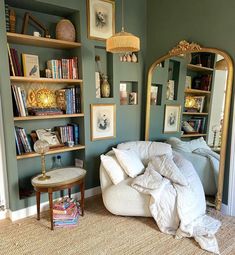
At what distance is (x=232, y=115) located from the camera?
98.8 inches

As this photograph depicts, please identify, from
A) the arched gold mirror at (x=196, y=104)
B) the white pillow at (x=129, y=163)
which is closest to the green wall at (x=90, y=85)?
the arched gold mirror at (x=196, y=104)

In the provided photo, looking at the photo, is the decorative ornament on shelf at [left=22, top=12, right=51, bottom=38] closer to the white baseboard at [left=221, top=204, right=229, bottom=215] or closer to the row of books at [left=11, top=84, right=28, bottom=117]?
the row of books at [left=11, top=84, right=28, bottom=117]

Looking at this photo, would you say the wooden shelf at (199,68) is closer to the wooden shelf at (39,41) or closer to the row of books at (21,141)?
the wooden shelf at (39,41)

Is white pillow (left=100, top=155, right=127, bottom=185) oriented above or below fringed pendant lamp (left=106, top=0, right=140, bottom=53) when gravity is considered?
below

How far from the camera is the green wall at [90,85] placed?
2377mm

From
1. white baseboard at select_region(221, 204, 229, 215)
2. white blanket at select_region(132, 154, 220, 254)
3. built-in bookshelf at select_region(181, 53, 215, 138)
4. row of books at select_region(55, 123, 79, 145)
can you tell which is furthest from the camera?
row of books at select_region(55, 123, 79, 145)

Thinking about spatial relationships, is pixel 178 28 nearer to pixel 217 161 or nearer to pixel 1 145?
pixel 217 161

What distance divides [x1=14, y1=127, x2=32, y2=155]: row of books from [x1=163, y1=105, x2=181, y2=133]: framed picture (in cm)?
186

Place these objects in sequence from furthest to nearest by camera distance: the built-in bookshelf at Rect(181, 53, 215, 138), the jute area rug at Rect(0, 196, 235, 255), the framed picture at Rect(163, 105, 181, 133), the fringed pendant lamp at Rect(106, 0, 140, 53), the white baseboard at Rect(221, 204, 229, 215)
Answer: the framed picture at Rect(163, 105, 181, 133) → the built-in bookshelf at Rect(181, 53, 215, 138) → the white baseboard at Rect(221, 204, 229, 215) → the fringed pendant lamp at Rect(106, 0, 140, 53) → the jute area rug at Rect(0, 196, 235, 255)

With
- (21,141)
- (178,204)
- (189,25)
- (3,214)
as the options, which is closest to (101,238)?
(178,204)

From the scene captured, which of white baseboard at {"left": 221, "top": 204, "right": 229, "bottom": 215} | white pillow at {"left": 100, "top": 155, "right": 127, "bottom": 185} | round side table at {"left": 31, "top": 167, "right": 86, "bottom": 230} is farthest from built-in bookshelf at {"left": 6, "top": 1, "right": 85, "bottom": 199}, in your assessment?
white baseboard at {"left": 221, "top": 204, "right": 229, "bottom": 215}

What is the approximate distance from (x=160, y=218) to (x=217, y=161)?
98cm

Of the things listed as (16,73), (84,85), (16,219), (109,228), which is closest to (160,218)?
(109,228)

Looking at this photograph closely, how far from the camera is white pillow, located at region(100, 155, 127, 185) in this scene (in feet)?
8.32
